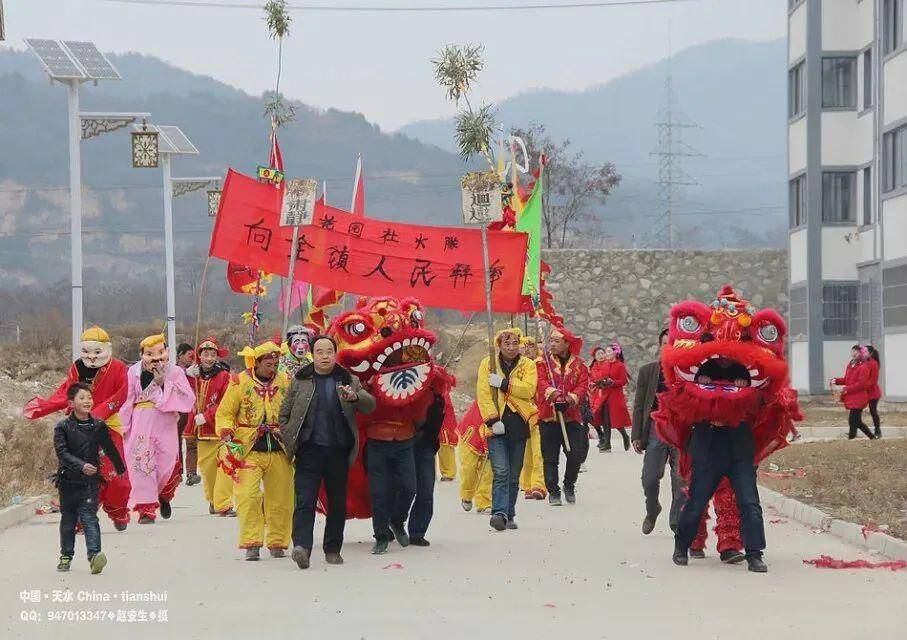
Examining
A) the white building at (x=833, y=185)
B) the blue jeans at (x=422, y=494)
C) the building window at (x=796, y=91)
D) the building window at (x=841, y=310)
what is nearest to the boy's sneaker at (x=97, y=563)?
the blue jeans at (x=422, y=494)

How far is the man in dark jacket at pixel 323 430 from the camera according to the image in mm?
11430

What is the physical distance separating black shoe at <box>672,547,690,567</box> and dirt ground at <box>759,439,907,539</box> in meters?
2.11

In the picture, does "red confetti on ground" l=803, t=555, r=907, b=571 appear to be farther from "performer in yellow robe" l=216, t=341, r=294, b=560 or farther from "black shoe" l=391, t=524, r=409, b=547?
"performer in yellow robe" l=216, t=341, r=294, b=560

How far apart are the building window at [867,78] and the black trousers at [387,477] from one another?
28161 millimetres

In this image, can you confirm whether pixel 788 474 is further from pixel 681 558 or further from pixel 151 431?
pixel 151 431

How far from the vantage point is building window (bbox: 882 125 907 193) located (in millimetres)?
32656

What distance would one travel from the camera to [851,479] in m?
16.8

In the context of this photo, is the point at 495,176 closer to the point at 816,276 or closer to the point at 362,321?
the point at 362,321

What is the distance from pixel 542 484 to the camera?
15.5 metres

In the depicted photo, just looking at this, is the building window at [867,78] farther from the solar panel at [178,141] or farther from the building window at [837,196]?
the solar panel at [178,141]

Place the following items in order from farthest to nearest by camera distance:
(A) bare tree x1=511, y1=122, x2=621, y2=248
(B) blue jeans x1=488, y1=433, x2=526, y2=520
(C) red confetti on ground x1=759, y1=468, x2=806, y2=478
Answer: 1. (A) bare tree x1=511, y1=122, x2=621, y2=248
2. (C) red confetti on ground x1=759, y1=468, x2=806, y2=478
3. (B) blue jeans x1=488, y1=433, x2=526, y2=520

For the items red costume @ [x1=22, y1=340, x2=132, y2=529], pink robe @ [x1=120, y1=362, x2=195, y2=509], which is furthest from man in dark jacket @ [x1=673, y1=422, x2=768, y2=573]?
pink robe @ [x1=120, y1=362, x2=195, y2=509]

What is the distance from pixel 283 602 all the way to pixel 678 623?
7.87ft

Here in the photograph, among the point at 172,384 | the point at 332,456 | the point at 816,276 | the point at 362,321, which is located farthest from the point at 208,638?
the point at 816,276
